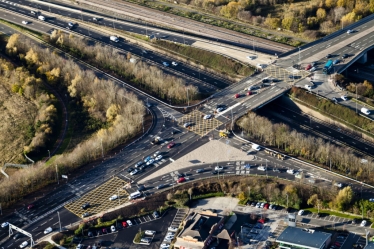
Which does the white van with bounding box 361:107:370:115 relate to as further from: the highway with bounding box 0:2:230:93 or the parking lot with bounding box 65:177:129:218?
the parking lot with bounding box 65:177:129:218

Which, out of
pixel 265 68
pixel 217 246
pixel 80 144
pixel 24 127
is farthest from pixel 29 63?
pixel 217 246

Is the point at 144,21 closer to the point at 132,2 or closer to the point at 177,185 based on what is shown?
the point at 132,2

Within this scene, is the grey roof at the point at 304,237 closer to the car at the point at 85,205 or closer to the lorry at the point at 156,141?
the car at the point at 85,205

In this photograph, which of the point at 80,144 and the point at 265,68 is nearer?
the point at 80,144

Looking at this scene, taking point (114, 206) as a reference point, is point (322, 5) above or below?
above

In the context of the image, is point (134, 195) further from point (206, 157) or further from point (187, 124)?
point (187, 124)

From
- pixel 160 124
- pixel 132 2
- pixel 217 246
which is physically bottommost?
pixel 217 246

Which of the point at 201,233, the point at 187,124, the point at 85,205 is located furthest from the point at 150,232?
the point at 187,124
